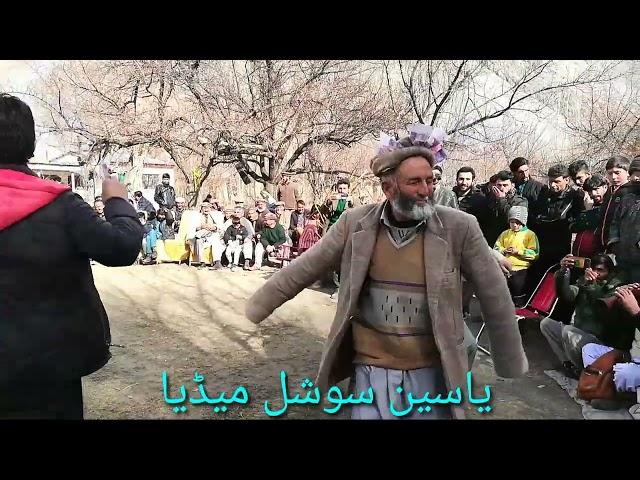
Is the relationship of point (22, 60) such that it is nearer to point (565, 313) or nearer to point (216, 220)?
point (216, 220)

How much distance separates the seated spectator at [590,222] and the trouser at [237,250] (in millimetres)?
1977

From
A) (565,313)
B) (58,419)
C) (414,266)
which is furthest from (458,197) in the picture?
(58,419)

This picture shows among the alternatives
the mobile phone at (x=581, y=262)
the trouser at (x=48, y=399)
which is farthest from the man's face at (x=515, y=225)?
the trouser at (x=48, y=399)

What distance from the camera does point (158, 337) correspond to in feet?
11.2

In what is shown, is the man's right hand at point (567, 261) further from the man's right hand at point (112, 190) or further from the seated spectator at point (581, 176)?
the man's right hand at point (112, 190)

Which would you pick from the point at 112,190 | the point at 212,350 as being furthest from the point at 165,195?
the point at 112,190

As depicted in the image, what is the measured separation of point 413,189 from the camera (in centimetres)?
222

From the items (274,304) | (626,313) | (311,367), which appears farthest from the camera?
(311,367)

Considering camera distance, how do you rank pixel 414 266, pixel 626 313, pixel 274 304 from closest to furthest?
1. pixel 414 266
2. pixel 274 304
3. pixel 626 313

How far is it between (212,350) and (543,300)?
2.05 meters

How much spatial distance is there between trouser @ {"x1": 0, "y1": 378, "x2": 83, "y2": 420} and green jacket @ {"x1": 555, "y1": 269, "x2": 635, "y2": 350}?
2.70m

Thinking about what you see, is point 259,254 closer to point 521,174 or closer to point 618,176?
point 521,174

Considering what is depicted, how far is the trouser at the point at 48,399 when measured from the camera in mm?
2314

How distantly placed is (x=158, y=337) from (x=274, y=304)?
50.7 inches
